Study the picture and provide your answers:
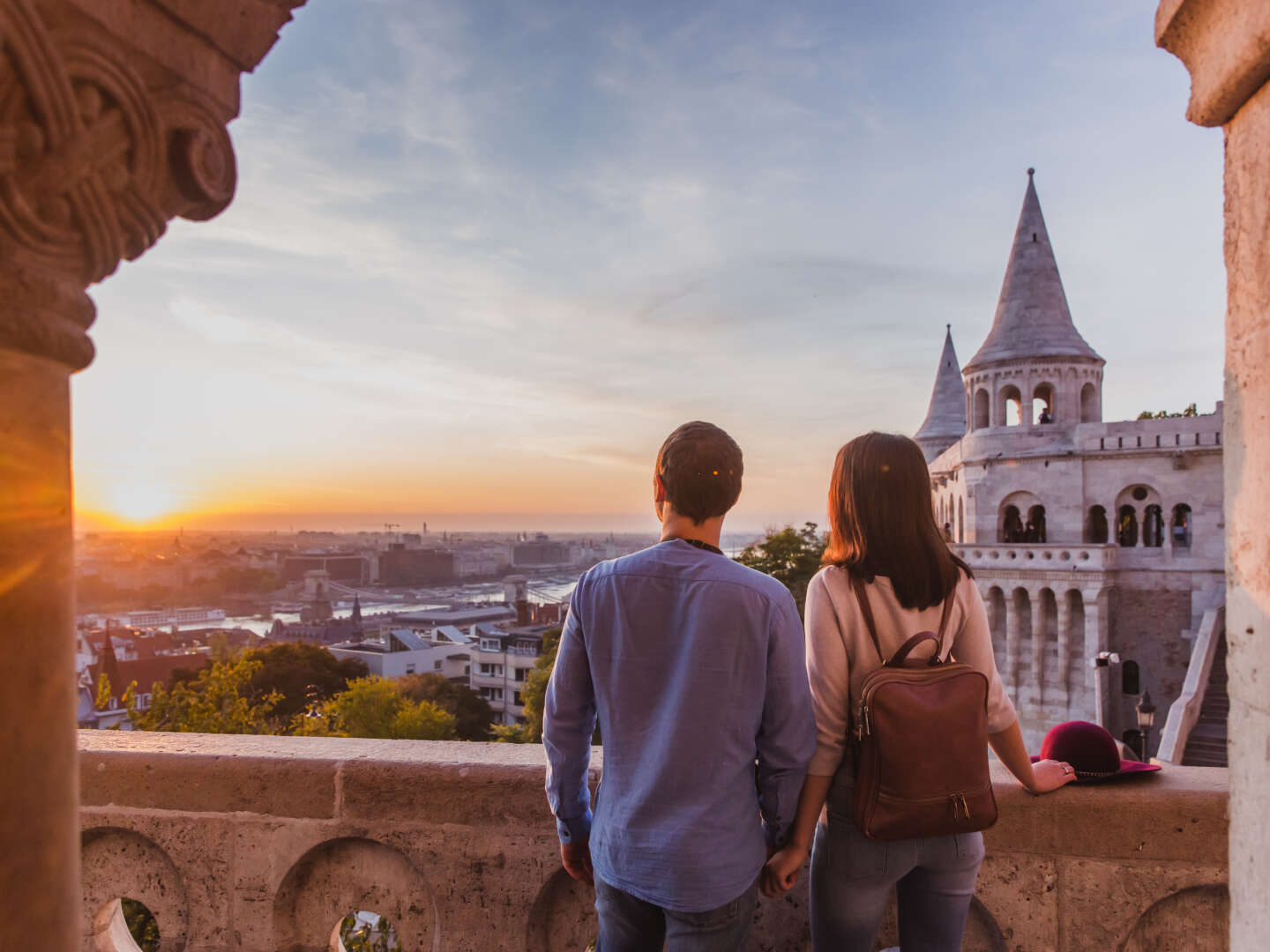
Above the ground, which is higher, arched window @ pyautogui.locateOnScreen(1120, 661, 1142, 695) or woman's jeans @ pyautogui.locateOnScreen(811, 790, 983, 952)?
woman's jeans @ pyautogui.locateOnScreen(811, 790, 983, 952)

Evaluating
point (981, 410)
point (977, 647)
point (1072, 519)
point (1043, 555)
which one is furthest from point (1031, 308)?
point (977, 647)

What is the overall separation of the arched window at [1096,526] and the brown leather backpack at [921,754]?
2382 centimetres

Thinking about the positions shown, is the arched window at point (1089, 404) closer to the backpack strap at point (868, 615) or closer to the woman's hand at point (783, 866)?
the backpack strap at point (868, 615)

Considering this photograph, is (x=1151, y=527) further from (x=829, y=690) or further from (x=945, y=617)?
(x=829, y=690)

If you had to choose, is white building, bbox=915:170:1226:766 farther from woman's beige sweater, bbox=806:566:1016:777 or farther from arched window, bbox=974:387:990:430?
woman's beige sweater, bbox=806:566:1016:777

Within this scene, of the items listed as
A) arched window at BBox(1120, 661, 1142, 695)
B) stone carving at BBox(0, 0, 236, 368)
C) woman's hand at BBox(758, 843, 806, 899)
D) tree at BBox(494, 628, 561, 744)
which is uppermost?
stone carving at BBox(0, 0, 236, 368)

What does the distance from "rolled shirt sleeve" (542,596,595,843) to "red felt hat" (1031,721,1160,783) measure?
45.1 inches

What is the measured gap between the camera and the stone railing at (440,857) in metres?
1.87

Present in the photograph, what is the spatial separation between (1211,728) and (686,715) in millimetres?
17516

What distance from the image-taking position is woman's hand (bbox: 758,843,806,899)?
154 cm

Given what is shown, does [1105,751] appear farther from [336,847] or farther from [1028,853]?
[336,847]

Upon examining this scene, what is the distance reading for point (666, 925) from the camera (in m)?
1.50

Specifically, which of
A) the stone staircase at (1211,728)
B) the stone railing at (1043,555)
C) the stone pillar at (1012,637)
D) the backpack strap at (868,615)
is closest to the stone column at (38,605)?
the backpack strap at (868,615)

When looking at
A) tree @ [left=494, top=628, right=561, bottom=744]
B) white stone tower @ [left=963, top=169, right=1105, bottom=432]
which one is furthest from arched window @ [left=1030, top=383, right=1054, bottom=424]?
tree @ [left=494, top=628, right=561, bottom=744]
